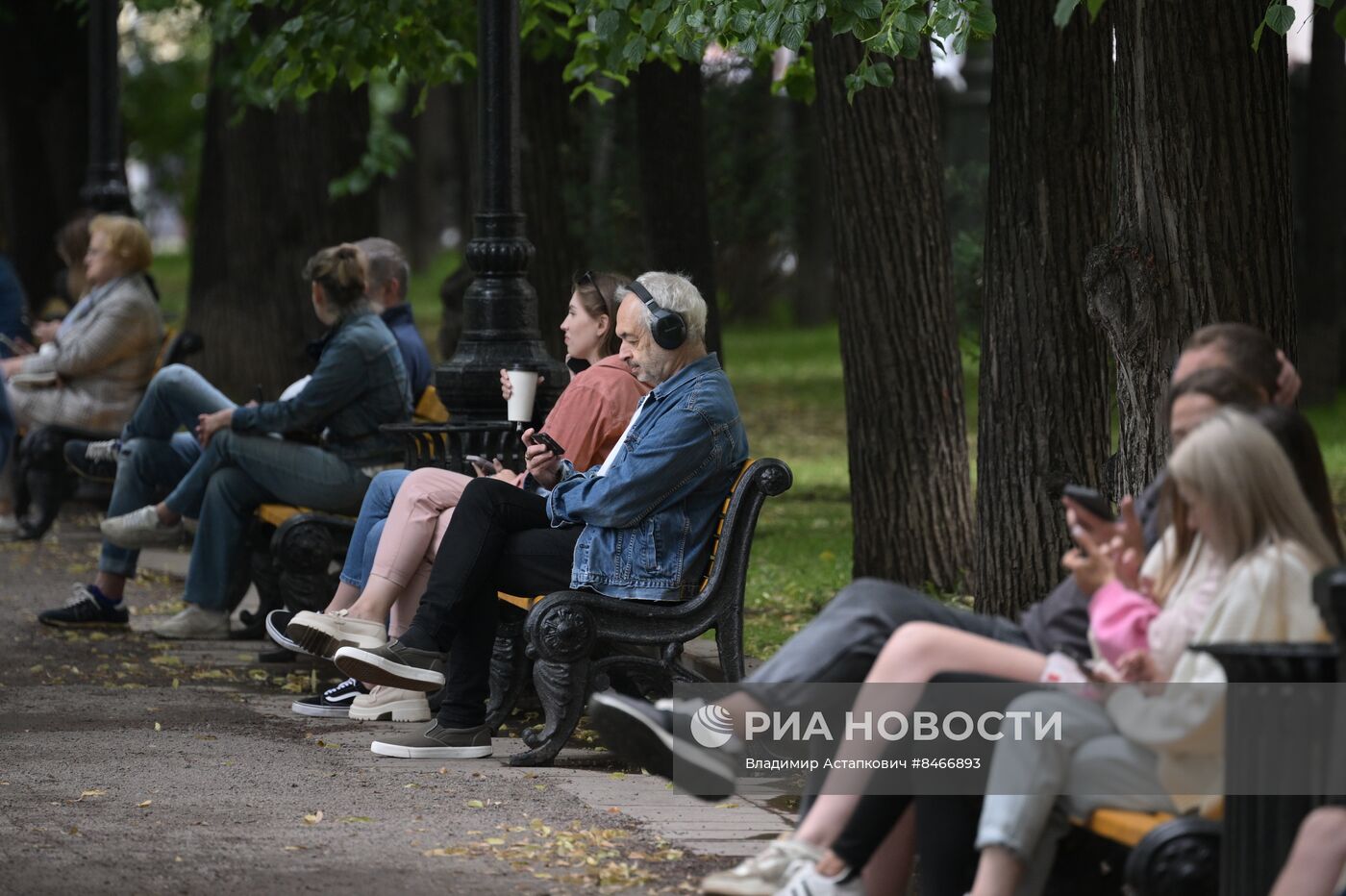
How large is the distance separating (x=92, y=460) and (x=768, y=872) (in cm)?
716

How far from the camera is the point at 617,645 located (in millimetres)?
6957

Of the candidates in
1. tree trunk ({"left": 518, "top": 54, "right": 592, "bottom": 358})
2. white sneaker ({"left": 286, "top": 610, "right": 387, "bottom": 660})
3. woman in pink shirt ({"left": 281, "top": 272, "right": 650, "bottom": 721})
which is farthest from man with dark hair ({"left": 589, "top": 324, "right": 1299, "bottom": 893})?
tree trunk ({"left": 518, "top": 54, "right": 592, "bottom": 358})

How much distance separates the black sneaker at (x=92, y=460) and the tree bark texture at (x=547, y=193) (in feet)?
8.80

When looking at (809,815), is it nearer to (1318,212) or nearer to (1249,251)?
(1249,251)

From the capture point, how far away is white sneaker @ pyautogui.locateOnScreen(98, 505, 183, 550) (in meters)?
8.81

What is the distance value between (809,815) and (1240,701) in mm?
976

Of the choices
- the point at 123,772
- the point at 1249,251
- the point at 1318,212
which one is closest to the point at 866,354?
the point at 1249,251

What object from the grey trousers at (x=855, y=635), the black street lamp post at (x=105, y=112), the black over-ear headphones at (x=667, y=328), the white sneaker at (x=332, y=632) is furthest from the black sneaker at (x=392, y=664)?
the black street lamp post at (x=105, y=112)

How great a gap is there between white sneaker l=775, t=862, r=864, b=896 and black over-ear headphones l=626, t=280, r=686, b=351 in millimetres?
2410

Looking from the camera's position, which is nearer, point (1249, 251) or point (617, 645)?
point (1249, 251)

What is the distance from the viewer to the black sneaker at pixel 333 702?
286 inches

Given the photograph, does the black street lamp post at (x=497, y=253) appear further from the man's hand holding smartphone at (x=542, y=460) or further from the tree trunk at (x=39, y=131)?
the tree trunk at (x=39, y=131)

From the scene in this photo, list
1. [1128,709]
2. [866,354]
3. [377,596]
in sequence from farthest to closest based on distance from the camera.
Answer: [866,354], [377,596], [1128,709]

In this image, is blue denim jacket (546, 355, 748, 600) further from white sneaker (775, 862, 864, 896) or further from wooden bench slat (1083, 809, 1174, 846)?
wooden bench slat (1083, 809, 1174, 846)
